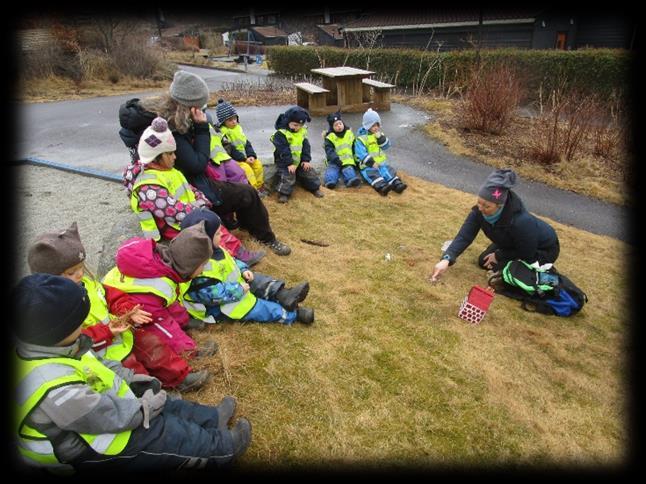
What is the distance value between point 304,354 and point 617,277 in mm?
4050

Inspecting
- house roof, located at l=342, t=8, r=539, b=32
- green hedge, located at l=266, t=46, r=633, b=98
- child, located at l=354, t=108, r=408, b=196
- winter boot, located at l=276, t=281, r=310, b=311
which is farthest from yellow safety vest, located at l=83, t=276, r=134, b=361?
→ house roof, located at l=342, t=8, r=539, b=32

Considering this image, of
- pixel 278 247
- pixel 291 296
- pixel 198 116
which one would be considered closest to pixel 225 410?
pixel 291 296

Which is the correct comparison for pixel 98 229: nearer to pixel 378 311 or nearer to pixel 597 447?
pixel 378 311

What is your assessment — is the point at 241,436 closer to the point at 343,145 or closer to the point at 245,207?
the point at 245,207

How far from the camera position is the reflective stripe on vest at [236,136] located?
5.25m

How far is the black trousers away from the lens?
422cm

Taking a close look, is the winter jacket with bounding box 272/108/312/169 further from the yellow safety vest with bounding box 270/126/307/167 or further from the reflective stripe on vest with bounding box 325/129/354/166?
the reflective stripe on vest with bounding box 325/129/354/166

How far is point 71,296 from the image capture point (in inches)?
72.7

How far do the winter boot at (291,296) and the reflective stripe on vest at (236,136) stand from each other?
2.62 metres

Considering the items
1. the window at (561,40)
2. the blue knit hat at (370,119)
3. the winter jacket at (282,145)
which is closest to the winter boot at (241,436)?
the winter jacket at (282,145)

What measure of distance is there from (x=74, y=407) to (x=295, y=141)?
15.7 ft

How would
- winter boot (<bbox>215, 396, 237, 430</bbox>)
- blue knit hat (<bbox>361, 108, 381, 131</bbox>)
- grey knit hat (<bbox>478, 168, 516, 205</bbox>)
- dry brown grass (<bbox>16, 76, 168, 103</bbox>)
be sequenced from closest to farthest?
1. winter boot (<bbox>215, 396, 237, 430</bbox>)
2. grey knit hat (<bbox>478, 168, 516, 205</bbox>)
3. blue knit hat (<bbox>361, 108, 381, 131</bbox>)
4. dry brown grass (<bbox>16, 76, 168, 103</bbox>)

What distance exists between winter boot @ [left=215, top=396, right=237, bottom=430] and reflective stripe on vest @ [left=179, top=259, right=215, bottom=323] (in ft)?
2.61

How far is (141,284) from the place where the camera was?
255 cm
